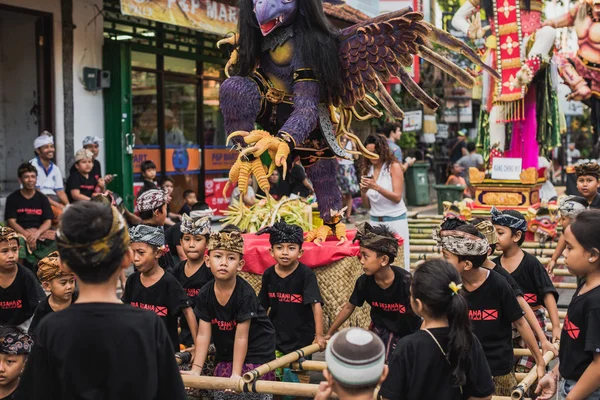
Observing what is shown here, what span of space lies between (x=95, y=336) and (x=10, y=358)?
5.39 ft

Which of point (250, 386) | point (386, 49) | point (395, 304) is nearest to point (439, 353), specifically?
point (250, 386)

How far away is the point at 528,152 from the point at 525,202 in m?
0.62

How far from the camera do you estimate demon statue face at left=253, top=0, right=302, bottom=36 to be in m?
5.30

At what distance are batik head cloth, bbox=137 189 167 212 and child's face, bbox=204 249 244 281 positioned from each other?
127 cm

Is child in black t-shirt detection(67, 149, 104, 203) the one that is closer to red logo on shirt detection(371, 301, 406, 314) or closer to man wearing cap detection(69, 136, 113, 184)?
man wearing cap detection(69, 136, 113, 184)

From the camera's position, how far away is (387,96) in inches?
230

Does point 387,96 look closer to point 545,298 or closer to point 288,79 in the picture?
point 288,79

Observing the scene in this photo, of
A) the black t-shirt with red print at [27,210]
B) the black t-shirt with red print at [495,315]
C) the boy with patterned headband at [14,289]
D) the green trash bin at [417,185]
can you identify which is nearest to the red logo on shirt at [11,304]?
the boy with patterned headband at [14,289]

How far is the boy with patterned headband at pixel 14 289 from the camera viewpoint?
4.75m

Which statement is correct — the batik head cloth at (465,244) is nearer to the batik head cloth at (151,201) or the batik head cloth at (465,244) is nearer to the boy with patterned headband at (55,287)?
the boy with patterned headband at (55,287)

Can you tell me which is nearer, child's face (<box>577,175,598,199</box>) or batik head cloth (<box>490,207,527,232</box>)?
batik head cloth (<box>490,207,527,232</box>)

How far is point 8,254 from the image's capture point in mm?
4723

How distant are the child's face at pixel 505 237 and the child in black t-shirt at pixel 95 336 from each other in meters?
3.04

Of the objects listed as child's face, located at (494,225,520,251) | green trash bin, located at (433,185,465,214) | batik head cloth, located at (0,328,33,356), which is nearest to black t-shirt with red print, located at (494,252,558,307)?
child's face, located at (494,225,520,251)
